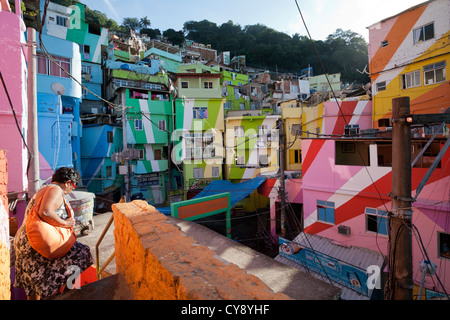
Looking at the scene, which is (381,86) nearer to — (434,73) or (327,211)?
(434,73)

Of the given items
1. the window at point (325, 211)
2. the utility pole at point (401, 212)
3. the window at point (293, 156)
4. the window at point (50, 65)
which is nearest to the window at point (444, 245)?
the window at point (325, 211)

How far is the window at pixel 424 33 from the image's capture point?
15.2 metres

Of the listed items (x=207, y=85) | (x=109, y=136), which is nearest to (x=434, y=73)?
(x=207, y=85)

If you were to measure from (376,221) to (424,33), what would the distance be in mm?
13589

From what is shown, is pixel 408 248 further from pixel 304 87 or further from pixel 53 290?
pixel 304 87

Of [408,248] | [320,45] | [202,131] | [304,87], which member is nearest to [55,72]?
[202,131]

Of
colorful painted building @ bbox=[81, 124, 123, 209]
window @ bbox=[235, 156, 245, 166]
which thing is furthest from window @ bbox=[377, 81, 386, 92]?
colorful painted building @ bbox=[81, 124, 123, 209]

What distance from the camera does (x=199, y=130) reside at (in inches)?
1067

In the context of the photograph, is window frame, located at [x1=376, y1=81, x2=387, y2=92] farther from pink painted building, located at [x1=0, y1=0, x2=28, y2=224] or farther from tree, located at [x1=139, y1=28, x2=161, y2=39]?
tree, located at [x1=139, y1=28, x2=161, y2=39]

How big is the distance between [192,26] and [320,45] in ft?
117

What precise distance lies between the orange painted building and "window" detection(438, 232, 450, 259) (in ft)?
26.6
